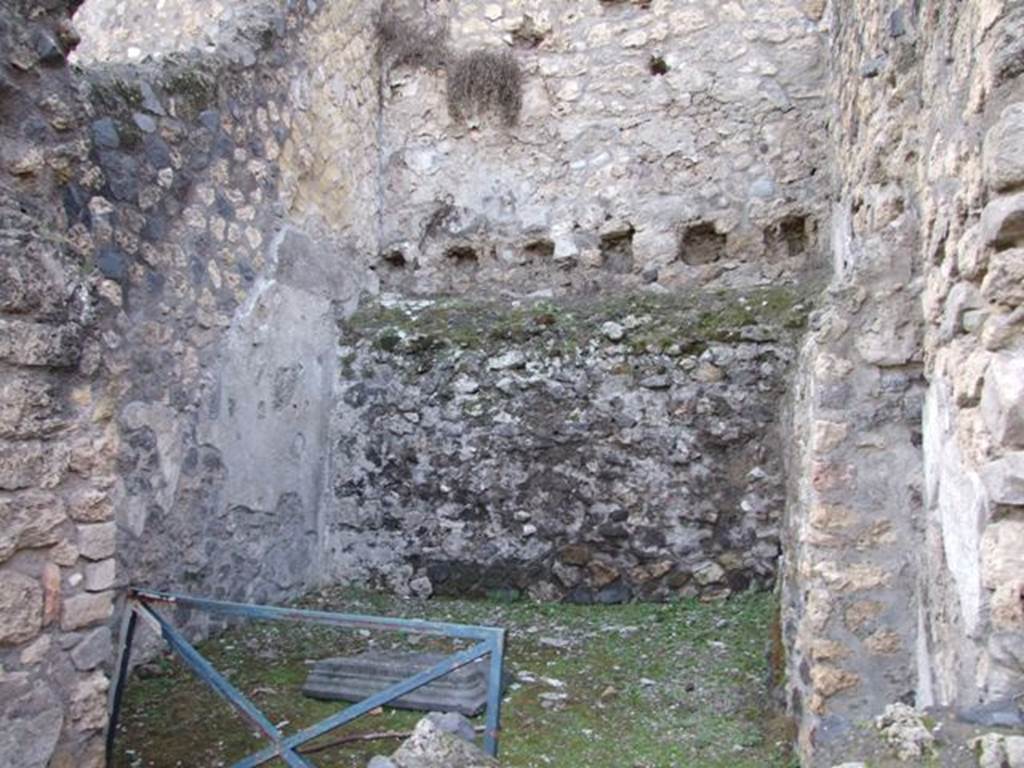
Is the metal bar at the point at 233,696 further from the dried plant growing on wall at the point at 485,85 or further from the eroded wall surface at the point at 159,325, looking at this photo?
the dried plant growing on wall at the point at 485,85

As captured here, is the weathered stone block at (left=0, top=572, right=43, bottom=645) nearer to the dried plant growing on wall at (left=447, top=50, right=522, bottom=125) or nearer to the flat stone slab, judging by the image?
the flat stone slab

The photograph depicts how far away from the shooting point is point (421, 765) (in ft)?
5.18

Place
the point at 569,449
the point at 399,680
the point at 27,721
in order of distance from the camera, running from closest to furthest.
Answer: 1. the point at 27,721
2. the point at 399,680
3. the point at 569,449

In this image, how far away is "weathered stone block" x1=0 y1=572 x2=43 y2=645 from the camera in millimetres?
2295

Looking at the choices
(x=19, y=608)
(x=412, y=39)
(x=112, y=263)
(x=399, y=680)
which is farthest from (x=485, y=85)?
(x=19, y=608)

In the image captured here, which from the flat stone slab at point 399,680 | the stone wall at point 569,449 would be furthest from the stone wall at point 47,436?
the stone wall at point 569,449

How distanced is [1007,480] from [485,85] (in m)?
4.90

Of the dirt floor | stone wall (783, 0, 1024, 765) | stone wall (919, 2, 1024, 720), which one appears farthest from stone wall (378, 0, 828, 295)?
stone wall (919, 2, 1024, 720)

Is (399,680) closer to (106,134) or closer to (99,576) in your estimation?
(99,576)

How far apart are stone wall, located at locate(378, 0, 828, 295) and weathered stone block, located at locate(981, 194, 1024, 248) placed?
142 inches

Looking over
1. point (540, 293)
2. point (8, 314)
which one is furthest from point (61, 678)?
point (540, 293)

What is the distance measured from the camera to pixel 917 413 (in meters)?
2.67

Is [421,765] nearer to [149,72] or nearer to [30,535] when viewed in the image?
[30,535]

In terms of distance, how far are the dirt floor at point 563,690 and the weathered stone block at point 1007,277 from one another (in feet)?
6.05
